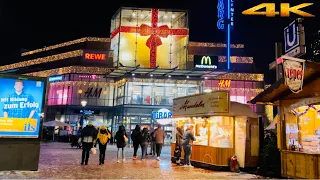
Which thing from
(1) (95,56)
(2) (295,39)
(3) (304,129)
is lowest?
(3) (304,129)

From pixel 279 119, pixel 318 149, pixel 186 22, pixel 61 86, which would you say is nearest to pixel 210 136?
pixel 279 119

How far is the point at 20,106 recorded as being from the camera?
35.6 feet

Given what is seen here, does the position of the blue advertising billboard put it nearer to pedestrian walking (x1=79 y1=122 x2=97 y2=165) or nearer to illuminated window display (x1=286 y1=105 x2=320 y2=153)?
pedestrian walking (x1=79 y1=122 x2=97 y2=165)

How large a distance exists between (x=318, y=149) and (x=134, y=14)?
108 feet

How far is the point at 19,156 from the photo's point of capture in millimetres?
10750

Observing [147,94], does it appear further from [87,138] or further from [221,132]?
[221,132]

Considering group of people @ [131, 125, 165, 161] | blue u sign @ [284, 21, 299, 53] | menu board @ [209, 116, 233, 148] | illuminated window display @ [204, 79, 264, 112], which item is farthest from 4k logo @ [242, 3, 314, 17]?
illuminated window display @ [204, 79, 264, 112]

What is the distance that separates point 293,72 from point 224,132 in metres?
5.21

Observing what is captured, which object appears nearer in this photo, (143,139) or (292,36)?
(292,36)

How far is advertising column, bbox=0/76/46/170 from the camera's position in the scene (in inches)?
417

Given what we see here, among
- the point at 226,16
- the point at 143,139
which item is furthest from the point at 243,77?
the point at 143,139

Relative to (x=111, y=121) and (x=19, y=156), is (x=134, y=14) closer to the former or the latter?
(x=111, y=121)

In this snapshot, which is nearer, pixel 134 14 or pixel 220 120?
pixel 220 120

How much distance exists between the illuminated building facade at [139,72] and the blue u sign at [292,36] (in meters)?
24.5
